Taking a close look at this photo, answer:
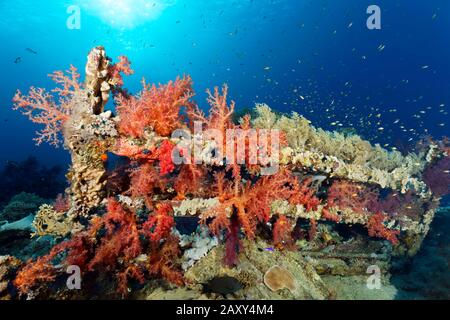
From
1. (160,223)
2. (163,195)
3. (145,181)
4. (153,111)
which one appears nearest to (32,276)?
(160,223)

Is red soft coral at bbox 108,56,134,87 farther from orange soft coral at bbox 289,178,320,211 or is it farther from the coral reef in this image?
the coral reef

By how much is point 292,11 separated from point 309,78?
104 ft

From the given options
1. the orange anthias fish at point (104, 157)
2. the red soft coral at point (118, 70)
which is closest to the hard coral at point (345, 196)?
the orange anthias fish at point (104, 157)

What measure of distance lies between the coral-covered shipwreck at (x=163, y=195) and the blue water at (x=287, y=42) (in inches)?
1366

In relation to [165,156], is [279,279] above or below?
below

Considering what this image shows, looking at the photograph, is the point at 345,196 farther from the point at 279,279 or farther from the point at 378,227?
the point at 279,279

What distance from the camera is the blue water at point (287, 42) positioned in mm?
53000

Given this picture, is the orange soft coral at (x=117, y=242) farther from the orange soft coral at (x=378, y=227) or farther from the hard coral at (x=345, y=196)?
the orange soft coral at (x=378, y=227)

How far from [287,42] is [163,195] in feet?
263

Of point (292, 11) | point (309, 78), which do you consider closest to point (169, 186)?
point (292, 11)

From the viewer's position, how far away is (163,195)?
17.8ft

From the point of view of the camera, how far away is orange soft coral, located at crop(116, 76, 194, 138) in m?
4.75

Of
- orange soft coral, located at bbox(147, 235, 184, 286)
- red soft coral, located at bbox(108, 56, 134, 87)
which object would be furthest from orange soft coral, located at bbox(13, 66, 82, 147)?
orange soft coral, located at bbox(147, 235, 184, 286)
